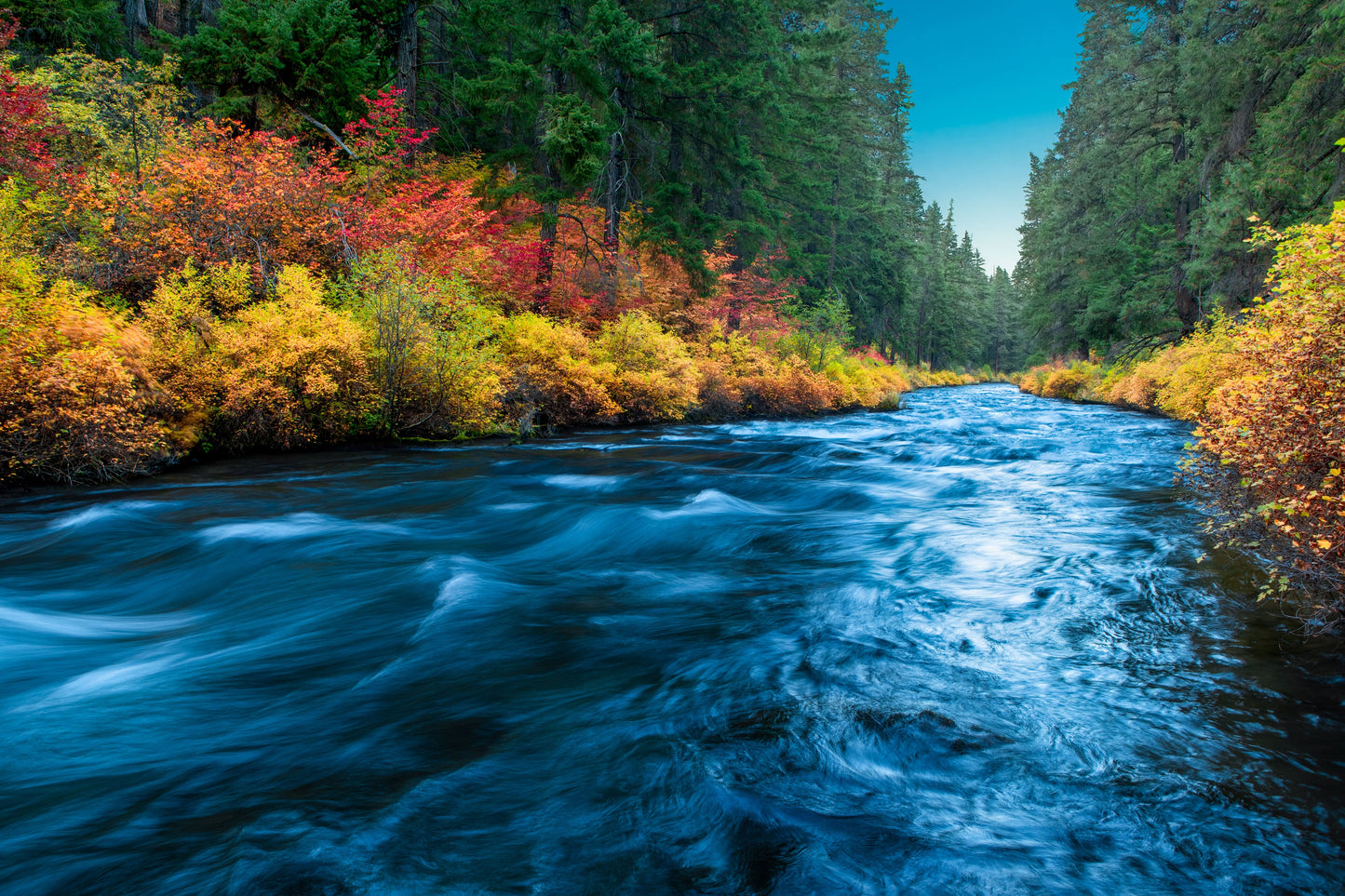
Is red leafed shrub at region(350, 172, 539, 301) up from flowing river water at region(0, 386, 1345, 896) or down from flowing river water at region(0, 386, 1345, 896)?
up

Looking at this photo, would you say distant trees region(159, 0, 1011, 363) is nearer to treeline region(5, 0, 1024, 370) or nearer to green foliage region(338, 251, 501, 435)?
treeline region(5, 0, 1024, 370)

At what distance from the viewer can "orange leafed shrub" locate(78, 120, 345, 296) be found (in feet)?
29.2

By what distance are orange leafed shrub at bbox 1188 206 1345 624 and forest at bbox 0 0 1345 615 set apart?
0.02 metres

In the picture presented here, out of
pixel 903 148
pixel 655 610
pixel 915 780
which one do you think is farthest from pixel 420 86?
pixel 903 148

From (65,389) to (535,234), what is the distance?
11.8 meters

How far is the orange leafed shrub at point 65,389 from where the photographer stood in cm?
562

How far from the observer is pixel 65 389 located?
573cm

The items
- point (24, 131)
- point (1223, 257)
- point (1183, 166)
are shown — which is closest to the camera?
point (24, 131)

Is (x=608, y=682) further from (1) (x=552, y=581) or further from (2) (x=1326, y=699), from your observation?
(2) (x=1326, y=699)

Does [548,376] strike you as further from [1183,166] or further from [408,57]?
[1183,166]

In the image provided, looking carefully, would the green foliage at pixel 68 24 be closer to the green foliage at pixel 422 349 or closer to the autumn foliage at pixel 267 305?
the autumn foliage at pixel 267 305

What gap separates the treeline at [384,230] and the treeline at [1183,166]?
33.6ft

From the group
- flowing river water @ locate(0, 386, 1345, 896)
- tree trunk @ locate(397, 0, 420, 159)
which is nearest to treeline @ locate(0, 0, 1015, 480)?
tree trunk @ locate(397, 0, 420, 159)

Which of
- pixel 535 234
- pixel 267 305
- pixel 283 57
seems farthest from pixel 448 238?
pixel 283 57
